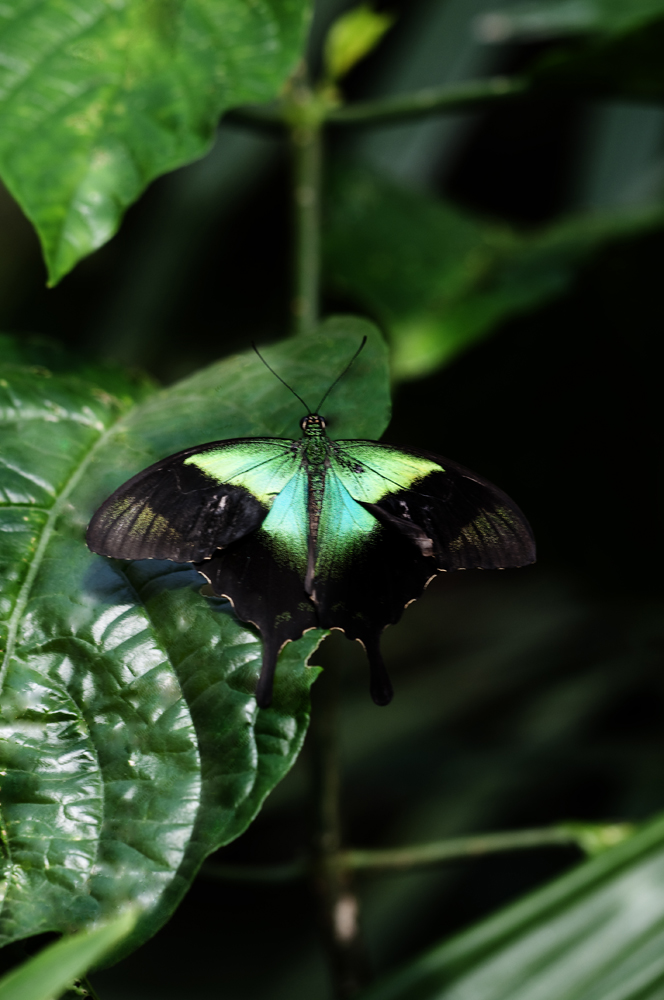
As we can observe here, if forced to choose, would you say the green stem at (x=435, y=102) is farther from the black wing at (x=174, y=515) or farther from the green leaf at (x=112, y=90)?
the black wing at (x=174, y=515)

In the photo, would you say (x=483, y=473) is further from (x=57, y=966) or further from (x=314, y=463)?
(x=57, y=966)

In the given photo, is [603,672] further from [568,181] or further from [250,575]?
[250,575]

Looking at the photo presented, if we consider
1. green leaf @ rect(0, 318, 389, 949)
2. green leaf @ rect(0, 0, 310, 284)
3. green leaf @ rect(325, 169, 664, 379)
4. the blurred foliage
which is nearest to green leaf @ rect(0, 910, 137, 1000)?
green leaf @ rect(0, 318, 389, 949)

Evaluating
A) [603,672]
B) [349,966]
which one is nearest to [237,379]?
[349,966]

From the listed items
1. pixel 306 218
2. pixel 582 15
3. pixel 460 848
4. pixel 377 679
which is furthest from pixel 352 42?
pixel 460 848

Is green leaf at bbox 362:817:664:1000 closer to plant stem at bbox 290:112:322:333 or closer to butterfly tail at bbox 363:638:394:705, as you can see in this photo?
butterfly tail at bbox 363:638:394:705

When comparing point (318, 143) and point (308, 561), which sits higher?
point (318, 143)
